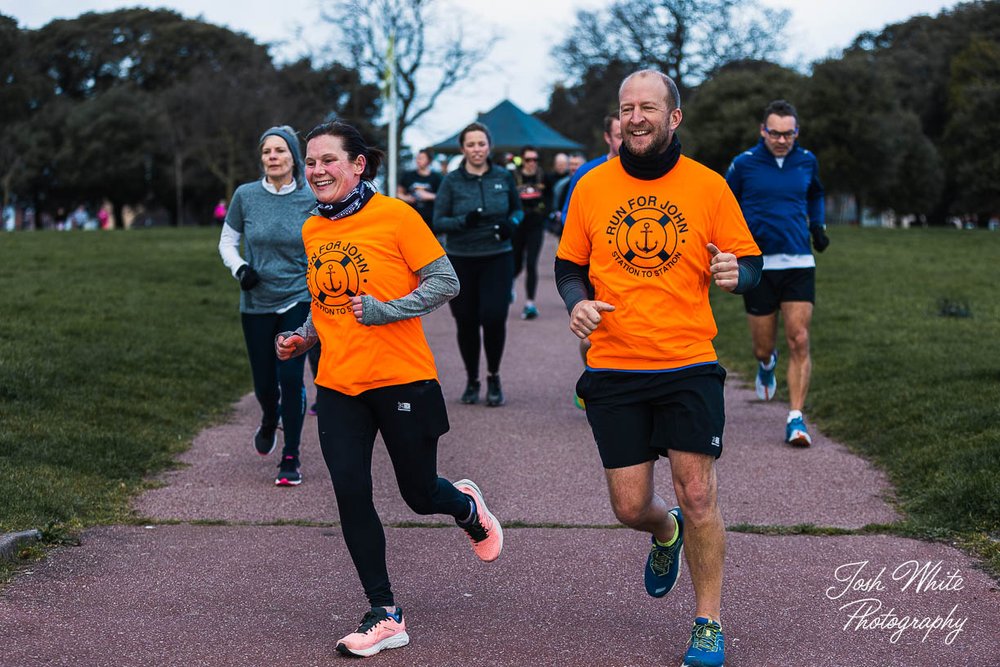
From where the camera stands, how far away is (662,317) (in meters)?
4.23

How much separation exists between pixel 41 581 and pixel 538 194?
11117mm

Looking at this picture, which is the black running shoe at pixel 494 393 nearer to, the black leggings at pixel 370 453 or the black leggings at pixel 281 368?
the black leggings at pixel 281 368

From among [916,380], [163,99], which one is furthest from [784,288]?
[163,99]

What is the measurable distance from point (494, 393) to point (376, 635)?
557cm

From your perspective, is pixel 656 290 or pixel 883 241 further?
pixel 883 241

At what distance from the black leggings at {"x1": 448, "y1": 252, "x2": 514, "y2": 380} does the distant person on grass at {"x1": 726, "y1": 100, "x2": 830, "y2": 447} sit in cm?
207

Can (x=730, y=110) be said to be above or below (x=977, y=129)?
above

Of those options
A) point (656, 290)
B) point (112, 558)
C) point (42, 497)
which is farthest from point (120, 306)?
point (656, 290)

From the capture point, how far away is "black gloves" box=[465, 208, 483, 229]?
30.5ft

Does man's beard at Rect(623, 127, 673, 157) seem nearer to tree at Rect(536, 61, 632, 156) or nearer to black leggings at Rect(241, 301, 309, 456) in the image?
black leggings at Rect(241, 301, 309, 456)

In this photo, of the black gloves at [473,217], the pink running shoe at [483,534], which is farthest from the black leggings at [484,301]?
the pink running shoe at [483,534]

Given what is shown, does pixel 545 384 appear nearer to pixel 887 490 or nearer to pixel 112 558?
pixel 887 490

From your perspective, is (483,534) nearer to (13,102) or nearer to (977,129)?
(977,129)

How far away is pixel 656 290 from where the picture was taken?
4230 millimetres
